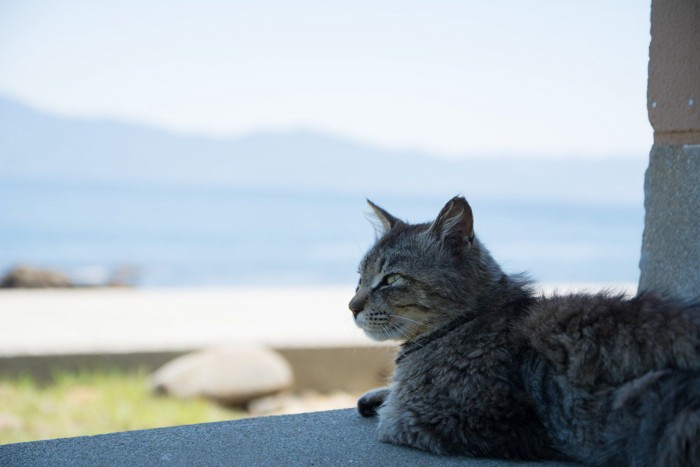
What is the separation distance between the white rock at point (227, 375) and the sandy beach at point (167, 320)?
1.39ft

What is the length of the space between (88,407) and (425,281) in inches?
170

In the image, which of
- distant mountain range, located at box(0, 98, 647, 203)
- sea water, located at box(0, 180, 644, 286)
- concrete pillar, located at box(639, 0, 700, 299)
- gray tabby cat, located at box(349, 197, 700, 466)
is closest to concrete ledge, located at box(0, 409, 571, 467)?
gray tabby cat, located at box(349, 197, 700, 466)

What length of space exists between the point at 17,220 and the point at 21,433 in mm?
25557

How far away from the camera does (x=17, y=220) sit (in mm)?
28891

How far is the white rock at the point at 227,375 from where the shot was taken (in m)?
6.50

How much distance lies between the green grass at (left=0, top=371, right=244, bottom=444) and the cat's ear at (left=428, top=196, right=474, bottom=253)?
3700 mm

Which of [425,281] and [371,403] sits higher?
[425,281]

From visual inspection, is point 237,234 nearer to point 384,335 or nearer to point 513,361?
point 384,335

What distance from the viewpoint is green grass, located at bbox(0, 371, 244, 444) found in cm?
576

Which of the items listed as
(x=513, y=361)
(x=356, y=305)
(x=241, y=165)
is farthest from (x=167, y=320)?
(x=241, y=165)

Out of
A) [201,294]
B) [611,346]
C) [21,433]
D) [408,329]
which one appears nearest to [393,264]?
[408,329]

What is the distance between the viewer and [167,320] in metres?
8.38

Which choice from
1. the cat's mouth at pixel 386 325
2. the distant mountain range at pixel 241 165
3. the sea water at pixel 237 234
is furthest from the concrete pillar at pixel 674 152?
the distant mountain range at pixel 241 165

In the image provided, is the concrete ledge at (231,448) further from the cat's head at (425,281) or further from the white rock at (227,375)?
the white rock at (227,375)
